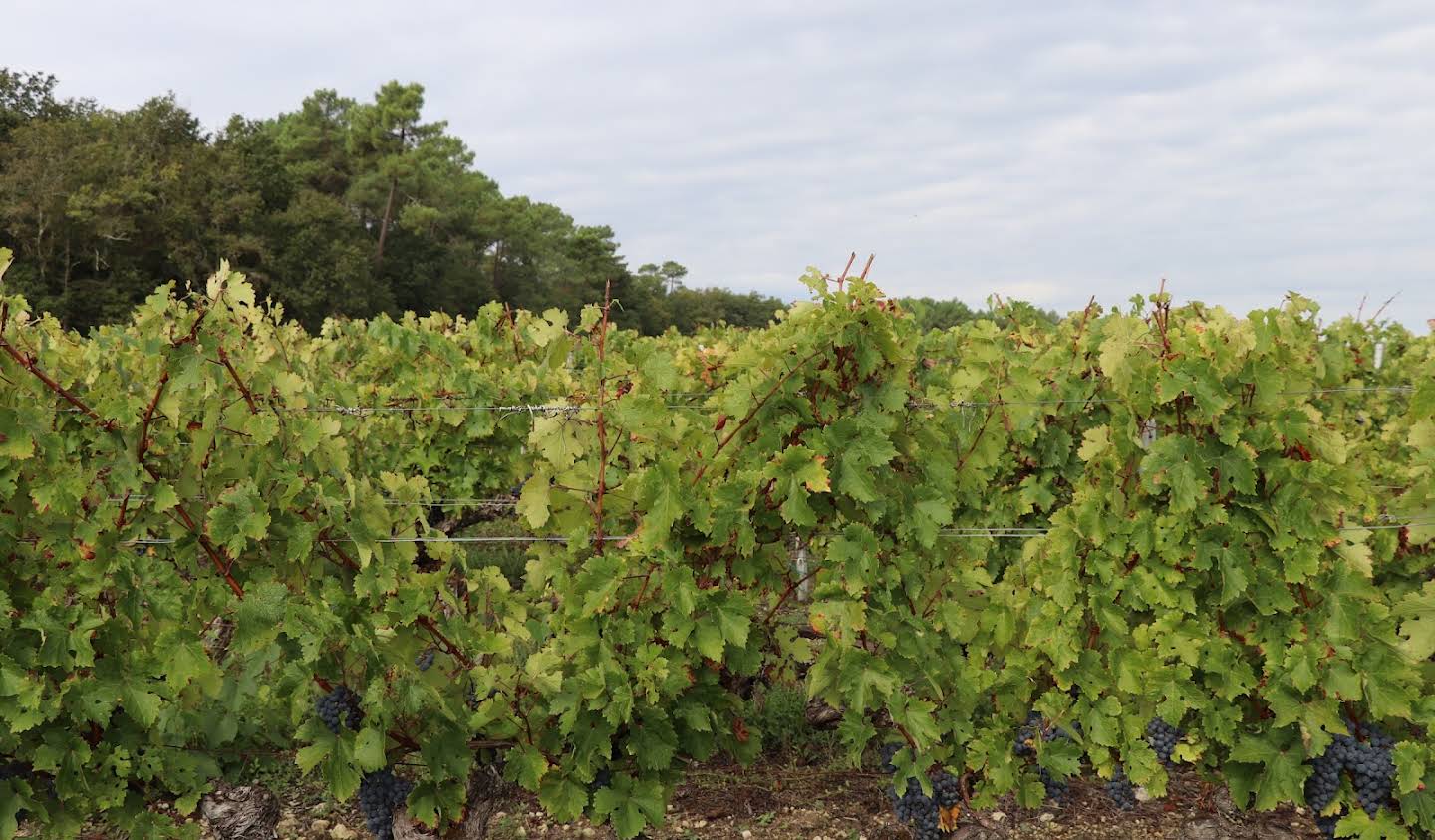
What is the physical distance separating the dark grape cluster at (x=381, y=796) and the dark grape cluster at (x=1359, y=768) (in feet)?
10.6

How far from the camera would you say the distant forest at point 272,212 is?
33.4m

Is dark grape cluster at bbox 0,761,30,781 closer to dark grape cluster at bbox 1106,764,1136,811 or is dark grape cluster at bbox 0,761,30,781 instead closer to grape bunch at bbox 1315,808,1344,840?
dark grape cluster at bbox 1106,764,1136,811

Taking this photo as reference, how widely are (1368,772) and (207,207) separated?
126 feet

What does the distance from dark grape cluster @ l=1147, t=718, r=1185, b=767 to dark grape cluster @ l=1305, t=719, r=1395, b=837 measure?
0.47 meters

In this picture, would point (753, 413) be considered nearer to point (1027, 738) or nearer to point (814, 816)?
point (1027, 738)

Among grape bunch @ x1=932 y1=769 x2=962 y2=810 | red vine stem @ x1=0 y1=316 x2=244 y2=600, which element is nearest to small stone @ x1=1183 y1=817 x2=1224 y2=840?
grape bunch @ x1=932 y1=769 x2=962 y2=810

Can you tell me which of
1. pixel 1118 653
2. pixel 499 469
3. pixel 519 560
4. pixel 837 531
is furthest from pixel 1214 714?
pixel 519 560

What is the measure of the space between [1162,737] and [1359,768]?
656mm

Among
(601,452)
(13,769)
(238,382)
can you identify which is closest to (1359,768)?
(601,452)

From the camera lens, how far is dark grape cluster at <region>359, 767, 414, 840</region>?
3984mm

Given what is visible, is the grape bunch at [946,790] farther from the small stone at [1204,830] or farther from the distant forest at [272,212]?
the distant forest at [272,212]

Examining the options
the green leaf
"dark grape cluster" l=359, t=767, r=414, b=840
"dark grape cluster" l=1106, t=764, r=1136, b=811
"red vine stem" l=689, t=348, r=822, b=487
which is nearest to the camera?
"red vine stem" l=689, t=348, r=822, b=487

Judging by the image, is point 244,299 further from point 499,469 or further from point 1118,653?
point 499,469

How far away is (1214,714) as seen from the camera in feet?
13.6
